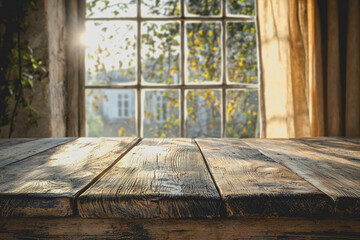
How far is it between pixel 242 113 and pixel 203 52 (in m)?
0.58

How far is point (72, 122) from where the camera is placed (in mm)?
2020

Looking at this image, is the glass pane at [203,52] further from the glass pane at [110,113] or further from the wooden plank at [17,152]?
the wooden plank at [17,152]

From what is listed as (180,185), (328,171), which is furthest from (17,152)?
(328,171)

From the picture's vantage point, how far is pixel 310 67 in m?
1.69

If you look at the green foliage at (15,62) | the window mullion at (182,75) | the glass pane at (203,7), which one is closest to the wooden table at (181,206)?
the green foliage at (15,62)

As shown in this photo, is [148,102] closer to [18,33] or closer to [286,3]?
[18,33]

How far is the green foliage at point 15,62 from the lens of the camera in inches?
67.7

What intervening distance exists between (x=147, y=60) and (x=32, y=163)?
1591mm

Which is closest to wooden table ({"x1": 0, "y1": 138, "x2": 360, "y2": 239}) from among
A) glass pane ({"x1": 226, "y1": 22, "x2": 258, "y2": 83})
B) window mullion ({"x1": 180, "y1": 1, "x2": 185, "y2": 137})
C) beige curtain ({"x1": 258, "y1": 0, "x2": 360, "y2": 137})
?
beige curtain ({"x1": 258, "y1": 0, "x2": 360, "y2": 137})

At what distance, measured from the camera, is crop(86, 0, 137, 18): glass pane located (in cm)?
220

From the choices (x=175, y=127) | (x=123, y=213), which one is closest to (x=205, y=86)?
(x=175, y=127)

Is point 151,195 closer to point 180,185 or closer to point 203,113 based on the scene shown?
point 180,185

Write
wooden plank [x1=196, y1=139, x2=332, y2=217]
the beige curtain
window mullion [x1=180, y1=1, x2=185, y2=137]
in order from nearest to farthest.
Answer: wooden plank [x1=196, y1=139, x2=332, y2=217] < the beige curtain < window mullion [x1=180, y1=1, x2=185, y2=137]

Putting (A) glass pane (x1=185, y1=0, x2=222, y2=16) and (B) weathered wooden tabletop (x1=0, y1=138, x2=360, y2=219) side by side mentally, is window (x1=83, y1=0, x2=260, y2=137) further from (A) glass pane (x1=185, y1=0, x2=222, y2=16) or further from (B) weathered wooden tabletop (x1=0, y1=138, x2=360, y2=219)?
(B) weathered wooden tabletop (x1=0, y1=138, x2=360, y2=219)
